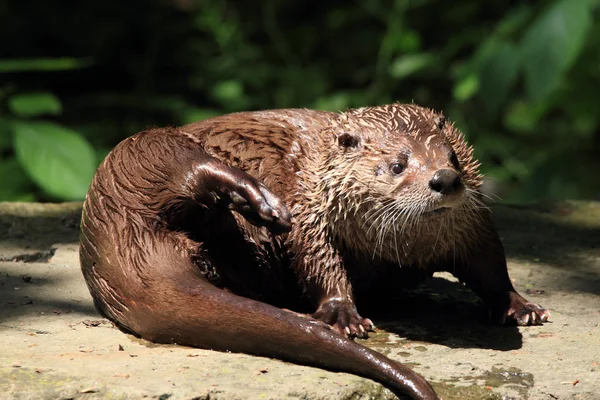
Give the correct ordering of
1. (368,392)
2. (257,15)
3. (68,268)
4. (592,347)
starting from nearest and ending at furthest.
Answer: (368,392) < (592,347) < (68,268) < (257,15)

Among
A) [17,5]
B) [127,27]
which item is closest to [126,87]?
[127,27]

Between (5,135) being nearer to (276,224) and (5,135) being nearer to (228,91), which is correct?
(228,91)

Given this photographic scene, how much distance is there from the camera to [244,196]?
2516 mm

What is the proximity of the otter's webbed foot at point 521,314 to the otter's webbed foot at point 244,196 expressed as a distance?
69 cm

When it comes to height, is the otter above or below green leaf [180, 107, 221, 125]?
below

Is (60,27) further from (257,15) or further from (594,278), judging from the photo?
(594,278)

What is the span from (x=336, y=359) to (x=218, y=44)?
14.3 ft

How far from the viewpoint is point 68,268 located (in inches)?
121

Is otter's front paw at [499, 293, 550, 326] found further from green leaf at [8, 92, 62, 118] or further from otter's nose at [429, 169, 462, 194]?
green leaf at [8, 92, 62, 118]

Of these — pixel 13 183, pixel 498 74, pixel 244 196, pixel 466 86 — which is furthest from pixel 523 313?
pixel 13 183

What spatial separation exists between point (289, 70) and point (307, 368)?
3.91m

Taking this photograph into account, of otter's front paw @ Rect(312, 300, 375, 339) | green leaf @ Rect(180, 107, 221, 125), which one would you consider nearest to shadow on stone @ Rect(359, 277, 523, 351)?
otter's front paw @ Rect(312, 300, 375, 339)

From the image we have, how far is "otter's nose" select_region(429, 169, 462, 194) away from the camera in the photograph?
2398 millimetres

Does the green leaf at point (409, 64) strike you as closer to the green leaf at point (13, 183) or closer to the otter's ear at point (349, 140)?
the green leaf at point (13, 183)
